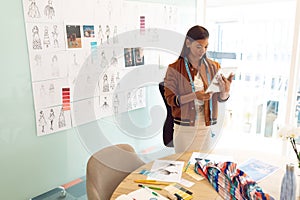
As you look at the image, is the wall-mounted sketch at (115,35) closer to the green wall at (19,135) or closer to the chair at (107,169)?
the green wall at (19,135)

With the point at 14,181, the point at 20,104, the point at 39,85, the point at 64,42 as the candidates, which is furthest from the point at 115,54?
the point at 14,181

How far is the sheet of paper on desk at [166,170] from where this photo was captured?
56.1 inches

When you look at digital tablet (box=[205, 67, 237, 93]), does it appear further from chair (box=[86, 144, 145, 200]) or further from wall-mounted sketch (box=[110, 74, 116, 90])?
wall-mounted sketch (box=[110, 74, 116, 90])

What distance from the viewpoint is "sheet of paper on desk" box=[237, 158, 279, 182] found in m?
1.46

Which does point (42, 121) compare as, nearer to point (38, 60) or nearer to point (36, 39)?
point (38, 60)

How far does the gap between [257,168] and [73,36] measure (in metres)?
1.67

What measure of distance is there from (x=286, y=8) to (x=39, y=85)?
261 centimetres

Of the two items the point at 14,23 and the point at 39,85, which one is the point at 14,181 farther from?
the point at 14,23

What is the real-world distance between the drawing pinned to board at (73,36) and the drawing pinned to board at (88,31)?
0.06 m

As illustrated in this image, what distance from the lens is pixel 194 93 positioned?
6.16 feet

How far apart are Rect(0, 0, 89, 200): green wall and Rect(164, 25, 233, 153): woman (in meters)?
0.98

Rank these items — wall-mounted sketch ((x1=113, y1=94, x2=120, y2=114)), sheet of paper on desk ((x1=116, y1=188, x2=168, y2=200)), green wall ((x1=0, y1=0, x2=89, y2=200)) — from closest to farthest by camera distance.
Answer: sheet of paper on desk ((x1=116, y1=188, x2=168, y2=200)) → green wall ((x1=0, y1=0, x2=89, y2=200)) → wall-mounted sketch ((x1=113, y1=94, x2=120, y2=114))

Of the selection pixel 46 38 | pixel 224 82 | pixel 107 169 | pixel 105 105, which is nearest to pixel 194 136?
pixel 224 82

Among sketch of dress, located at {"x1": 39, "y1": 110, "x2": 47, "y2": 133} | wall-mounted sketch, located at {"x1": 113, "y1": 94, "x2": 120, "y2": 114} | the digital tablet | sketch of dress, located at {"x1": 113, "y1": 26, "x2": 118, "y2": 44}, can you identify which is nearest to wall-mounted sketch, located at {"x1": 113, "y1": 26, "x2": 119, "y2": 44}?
sketch of dress, located at {"x1": 113, "y1": 26, "x2": 118, "y2": 44}
